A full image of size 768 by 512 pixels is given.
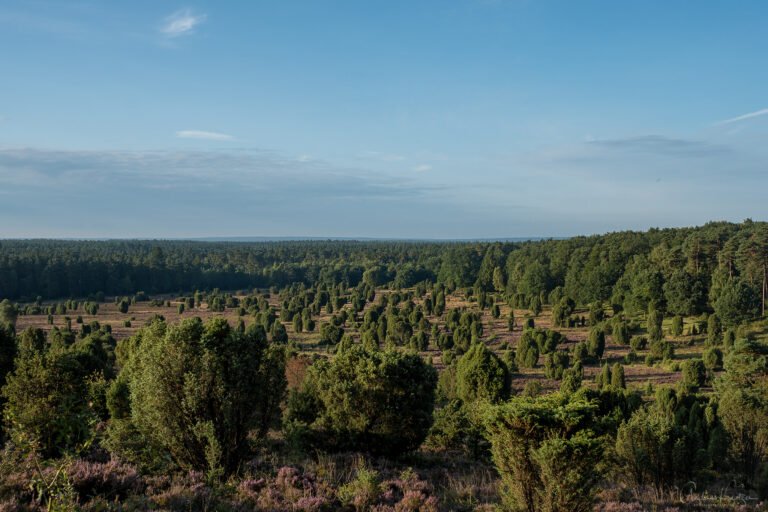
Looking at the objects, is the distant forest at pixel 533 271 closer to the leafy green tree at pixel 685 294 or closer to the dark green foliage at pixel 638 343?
the leafy green tree at pixel 685 294

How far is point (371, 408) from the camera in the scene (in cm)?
1777

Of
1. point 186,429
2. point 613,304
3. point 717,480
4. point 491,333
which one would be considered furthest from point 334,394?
point 613,304

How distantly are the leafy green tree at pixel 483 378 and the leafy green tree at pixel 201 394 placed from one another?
19.1 meters

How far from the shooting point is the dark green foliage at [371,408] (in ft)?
57.9

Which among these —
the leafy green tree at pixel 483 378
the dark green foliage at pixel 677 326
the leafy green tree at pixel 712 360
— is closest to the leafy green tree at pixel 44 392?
the leafy green tree at pixel 483 378

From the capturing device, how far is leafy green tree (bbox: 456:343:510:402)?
29850 millimetres

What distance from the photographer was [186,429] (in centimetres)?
1262

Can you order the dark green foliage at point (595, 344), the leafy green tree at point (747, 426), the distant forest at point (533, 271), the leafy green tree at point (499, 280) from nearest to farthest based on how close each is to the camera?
the leafy green tree at point (747, 426), the dark green foliage at point (595, 344), the distant forest at point (533, 271), the leafy green tree at point (499, 280)

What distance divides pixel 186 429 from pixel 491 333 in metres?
61.0

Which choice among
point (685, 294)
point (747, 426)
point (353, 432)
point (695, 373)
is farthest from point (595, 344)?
point (353, 432)

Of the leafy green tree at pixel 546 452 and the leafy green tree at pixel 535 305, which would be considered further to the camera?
the leafy green tree at pixel 535 305

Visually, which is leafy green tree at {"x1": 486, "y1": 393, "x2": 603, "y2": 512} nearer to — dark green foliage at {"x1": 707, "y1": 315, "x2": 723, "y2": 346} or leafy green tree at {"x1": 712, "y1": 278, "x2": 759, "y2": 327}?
dark green foliage at {"x1": 707, "y1": 315, "x2": 723, "y2": 346}

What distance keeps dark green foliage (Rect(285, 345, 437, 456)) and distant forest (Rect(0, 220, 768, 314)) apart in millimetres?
57383

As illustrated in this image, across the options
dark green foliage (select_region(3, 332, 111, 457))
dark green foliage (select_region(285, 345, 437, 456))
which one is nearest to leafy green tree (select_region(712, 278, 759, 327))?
dark green foliage (select_region(285, 345, 437, 456))
